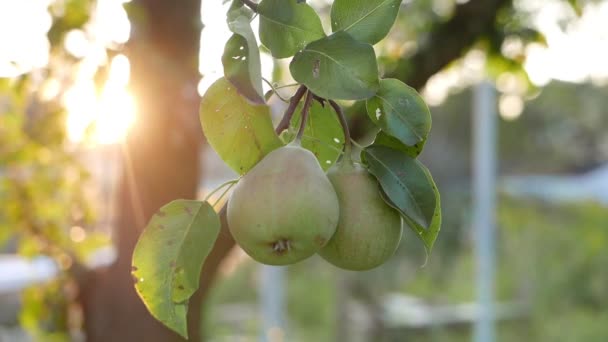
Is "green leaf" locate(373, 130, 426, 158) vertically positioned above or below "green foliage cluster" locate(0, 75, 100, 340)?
above

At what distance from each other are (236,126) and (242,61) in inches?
2.9

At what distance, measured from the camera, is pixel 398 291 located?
7.04m

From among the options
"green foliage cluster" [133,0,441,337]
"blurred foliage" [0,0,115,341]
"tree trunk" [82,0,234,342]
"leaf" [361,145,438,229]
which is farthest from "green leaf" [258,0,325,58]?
"blurred foliage" [0,0,115,341]

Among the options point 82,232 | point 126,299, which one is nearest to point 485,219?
point 82,232

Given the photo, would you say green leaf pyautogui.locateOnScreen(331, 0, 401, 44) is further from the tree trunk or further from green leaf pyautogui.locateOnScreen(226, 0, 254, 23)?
the tree trunk

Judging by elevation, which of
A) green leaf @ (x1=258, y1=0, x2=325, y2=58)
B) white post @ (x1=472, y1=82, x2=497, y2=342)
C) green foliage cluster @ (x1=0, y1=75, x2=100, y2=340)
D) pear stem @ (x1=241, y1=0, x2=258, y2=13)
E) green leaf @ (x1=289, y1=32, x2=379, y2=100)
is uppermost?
pear stem @ (x1=241, y1=0, x2=258, y2=13)

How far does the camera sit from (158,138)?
58.2 inches

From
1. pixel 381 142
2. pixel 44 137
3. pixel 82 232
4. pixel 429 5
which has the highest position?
pixel 429 5

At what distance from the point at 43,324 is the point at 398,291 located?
506cm

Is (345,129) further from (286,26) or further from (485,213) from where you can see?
(485,213)

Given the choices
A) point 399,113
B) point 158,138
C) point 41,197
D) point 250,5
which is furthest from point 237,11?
point 41,197

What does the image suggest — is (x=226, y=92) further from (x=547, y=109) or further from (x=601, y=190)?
(x=547, y=109)

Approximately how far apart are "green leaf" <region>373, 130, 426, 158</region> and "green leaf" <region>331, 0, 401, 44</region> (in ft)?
0.25

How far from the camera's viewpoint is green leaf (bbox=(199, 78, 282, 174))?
571 mm
